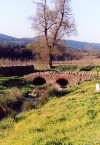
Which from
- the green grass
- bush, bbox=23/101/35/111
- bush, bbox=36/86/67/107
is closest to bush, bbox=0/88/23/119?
bush, bbox=23/101/35/111

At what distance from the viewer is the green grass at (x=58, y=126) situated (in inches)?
542

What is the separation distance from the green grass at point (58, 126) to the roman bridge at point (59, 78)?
1499cm

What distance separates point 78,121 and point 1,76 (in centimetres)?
2464

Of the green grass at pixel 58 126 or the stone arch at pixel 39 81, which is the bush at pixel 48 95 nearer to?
the green grass at pixel 58 126

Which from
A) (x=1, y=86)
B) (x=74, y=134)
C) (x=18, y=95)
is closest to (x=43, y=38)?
(x=1, y=86)

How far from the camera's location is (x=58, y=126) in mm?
17172

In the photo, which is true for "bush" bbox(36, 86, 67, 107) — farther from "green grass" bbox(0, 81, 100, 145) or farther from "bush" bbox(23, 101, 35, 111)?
"green grass" bbox(0, 81, 100, 145)

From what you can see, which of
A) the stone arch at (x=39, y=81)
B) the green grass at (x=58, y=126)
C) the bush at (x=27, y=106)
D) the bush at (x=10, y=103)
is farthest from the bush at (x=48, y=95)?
the stone arch at (x=39, y=81)

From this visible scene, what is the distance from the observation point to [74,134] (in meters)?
14.6

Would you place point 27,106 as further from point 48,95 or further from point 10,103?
point 48,95

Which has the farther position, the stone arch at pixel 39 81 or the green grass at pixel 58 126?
the stone arch at pixel 39 81

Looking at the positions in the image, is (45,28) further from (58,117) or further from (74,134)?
(74,134)

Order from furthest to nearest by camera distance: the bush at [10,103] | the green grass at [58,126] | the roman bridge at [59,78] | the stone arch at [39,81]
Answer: the stone arch at [39,81] < the roman bridge at [59,78] < the bush at [10,103] < the green grass at [58,126]

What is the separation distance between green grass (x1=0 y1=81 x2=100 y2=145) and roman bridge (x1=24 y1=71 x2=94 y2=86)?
15.0 m
